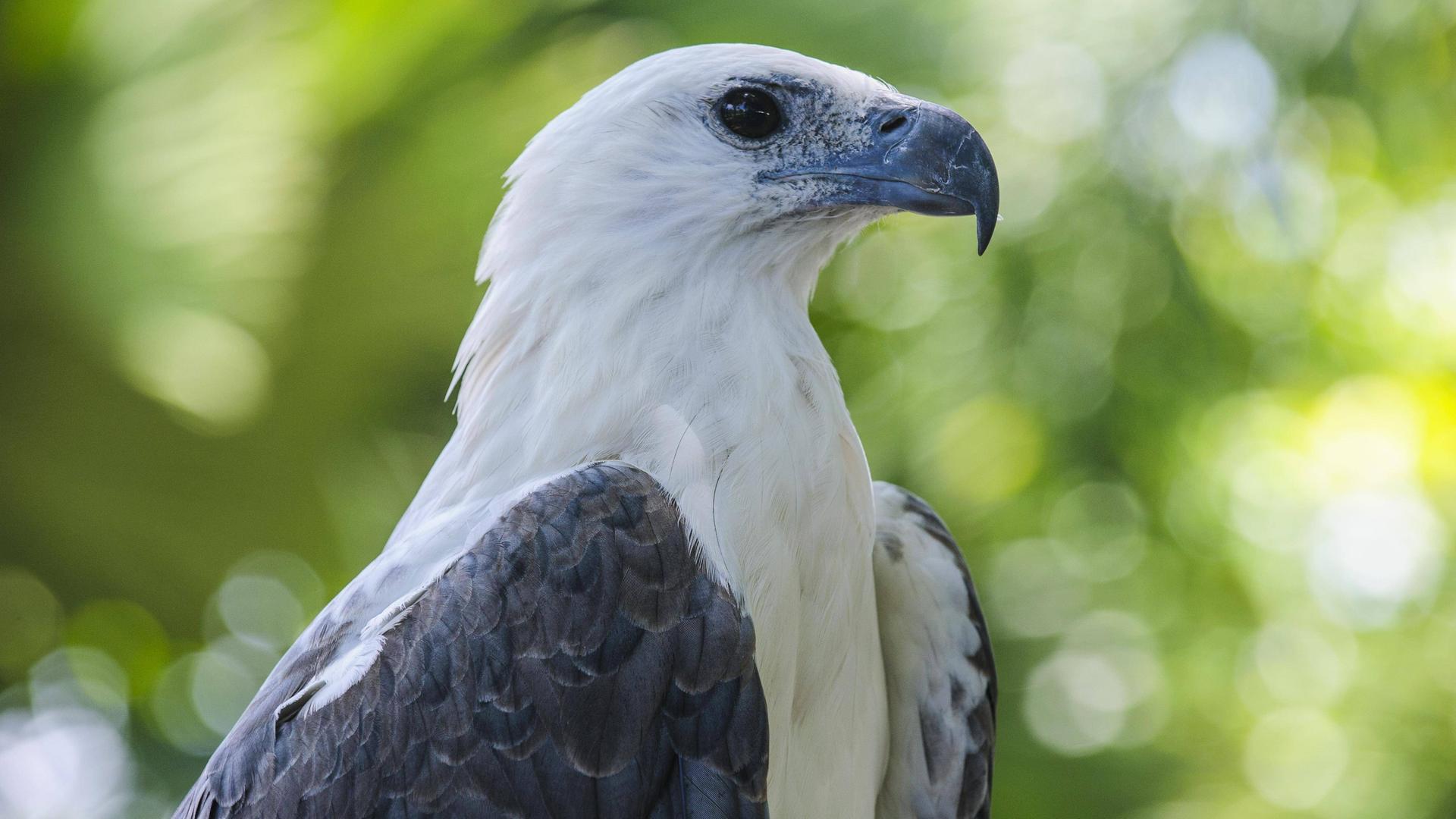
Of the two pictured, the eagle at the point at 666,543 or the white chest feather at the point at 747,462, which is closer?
the eagle at the point at 666,543

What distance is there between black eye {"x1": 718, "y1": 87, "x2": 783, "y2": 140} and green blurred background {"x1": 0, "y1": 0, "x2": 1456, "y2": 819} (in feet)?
9.16

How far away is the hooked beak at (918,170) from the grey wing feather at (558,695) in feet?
2.23

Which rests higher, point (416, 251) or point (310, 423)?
point (416, 251)

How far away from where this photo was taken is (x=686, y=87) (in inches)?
76.2

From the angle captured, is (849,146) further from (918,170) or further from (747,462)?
(747,462)

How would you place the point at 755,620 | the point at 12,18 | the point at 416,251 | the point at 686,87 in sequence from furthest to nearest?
the point at 416,251, the point at 12,18, the point at 686,87, the point at 755,620

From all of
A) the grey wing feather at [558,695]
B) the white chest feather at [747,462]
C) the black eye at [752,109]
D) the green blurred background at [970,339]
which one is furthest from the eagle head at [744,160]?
the green blurred background at [970,339]

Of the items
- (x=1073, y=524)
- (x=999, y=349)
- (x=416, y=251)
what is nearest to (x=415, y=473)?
(x=416, y=251)

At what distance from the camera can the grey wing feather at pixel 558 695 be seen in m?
1.49

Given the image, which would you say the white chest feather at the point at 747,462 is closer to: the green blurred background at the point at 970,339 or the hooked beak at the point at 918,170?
the hooked beak at the point at 918,170

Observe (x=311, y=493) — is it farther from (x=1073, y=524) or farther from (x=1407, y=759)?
(x=1407, y=759)

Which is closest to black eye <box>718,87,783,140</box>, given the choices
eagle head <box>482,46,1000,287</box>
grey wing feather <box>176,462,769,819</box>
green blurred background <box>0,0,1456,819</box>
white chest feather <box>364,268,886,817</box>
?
eagle head <box>482,46,1000,287</box>

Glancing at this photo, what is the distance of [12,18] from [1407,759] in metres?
5.92

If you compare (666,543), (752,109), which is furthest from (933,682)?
(752,109)
